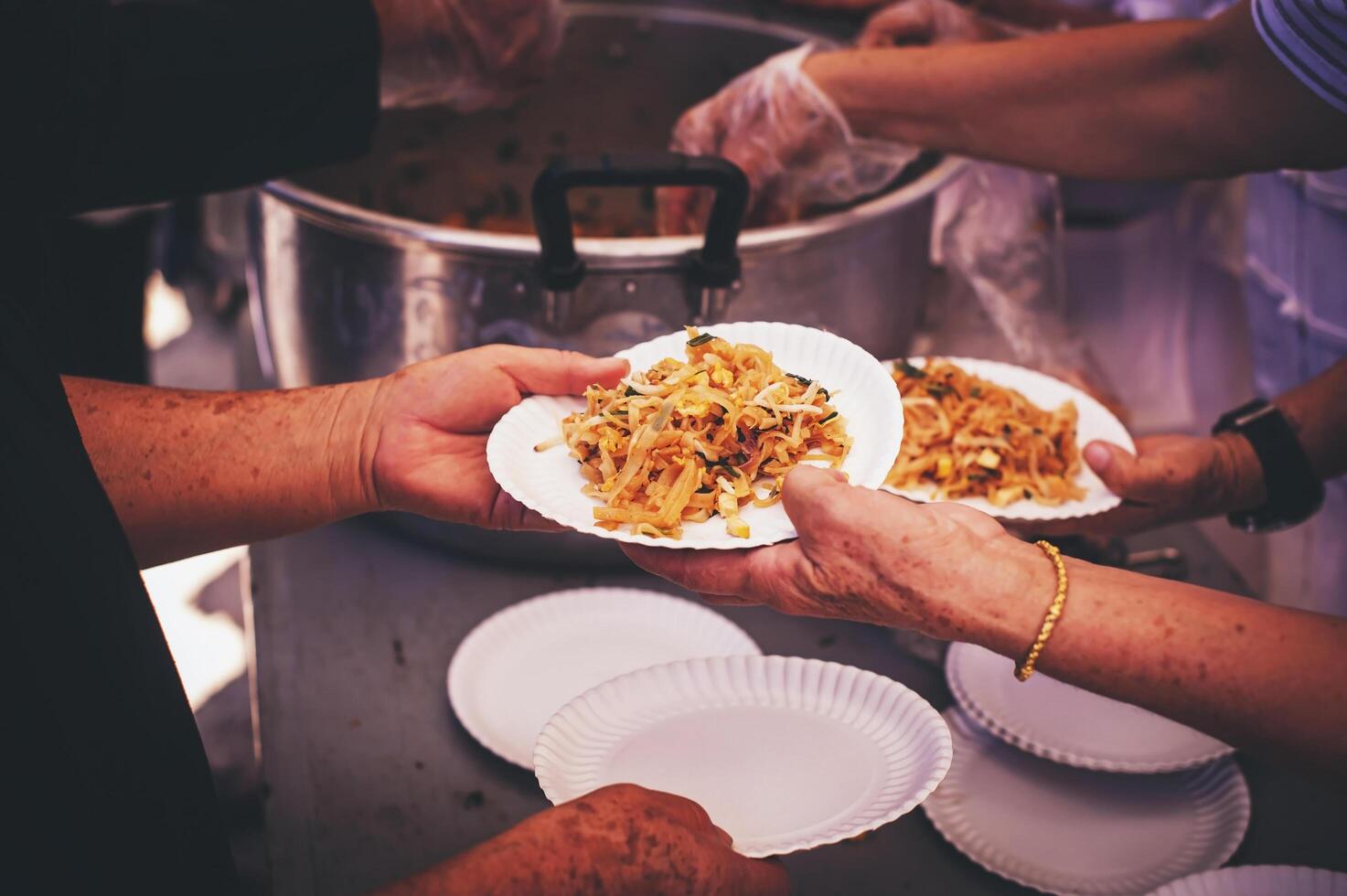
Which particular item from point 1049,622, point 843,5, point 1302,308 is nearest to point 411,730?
point 1049,622

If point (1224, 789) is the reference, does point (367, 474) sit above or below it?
above

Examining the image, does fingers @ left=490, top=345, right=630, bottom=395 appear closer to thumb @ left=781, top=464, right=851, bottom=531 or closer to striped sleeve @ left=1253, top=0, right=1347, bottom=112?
thumb @ left=781, top=464, right=851, bottom=531

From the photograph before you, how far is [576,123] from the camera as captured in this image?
8.54ft

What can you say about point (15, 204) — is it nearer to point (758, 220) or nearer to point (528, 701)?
point (528, 701)

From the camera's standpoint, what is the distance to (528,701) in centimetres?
154

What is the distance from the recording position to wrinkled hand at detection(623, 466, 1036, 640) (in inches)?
43.8

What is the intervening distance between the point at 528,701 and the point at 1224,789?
99 cm

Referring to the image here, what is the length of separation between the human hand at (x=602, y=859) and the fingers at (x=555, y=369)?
0.59m

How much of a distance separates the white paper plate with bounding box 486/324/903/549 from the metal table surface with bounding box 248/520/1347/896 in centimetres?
47

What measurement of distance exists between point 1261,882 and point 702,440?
81 cm

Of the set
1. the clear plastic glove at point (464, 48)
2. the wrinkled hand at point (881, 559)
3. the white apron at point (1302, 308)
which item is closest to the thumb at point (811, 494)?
the wrinkled hand at point (881, 559)

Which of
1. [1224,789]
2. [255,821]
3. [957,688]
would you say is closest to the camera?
[1224,789]

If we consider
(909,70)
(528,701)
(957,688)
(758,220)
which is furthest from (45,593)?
(909,70)

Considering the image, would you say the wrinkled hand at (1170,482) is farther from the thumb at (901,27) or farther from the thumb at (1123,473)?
the thumb at (901,27)
